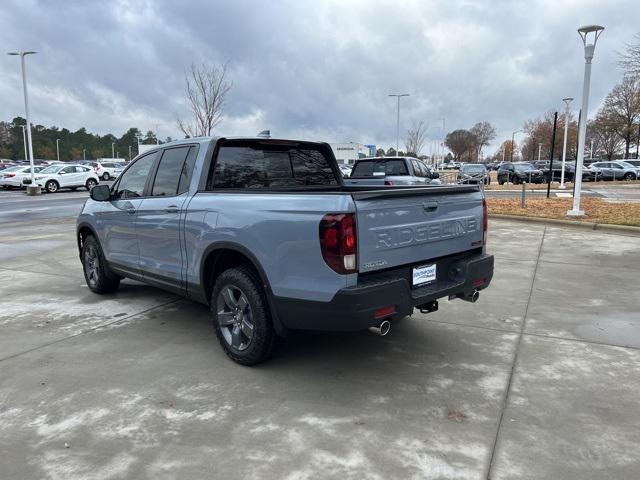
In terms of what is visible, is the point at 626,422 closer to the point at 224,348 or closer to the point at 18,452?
the point at 224,348

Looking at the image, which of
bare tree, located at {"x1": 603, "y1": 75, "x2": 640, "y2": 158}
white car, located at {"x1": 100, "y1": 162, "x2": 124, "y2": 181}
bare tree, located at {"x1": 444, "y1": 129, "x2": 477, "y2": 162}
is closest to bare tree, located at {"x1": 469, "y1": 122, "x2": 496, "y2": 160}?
bare tree, located at {"x1": 444, "y1": 129, "x2": 477, "y2": 162}

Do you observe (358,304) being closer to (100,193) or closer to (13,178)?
(100,193)

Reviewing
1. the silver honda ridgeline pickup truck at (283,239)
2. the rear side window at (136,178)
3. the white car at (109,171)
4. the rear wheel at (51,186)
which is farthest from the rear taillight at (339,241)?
the white car at (109,171)

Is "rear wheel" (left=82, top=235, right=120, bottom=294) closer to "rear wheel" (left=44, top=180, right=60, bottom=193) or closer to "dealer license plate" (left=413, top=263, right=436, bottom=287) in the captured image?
"dealer license plate" (left=413, top=263, right=436, bottom=287)

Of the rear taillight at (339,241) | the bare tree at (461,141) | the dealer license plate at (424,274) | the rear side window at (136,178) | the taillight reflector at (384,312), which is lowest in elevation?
the taillight reflector at (384,312)

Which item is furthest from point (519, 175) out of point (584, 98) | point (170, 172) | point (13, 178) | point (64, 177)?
point (170, 172)

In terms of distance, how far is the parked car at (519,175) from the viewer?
113 feet

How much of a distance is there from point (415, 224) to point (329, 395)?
4.55ft

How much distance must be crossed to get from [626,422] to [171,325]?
398 cm

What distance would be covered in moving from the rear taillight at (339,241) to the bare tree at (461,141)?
111 metres

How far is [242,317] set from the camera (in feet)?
13.5

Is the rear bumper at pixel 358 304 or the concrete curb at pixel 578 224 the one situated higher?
the rear bumper at pixel 358 304

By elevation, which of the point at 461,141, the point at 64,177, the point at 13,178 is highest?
the point at 461,141

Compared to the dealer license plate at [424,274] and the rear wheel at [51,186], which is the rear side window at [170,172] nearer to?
the dealer license plate at [424,274]
